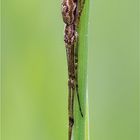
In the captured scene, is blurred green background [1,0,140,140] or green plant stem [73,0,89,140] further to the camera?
blurred green background [1,0,140,140]

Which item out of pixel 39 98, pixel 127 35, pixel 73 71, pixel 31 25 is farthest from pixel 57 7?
pixel 73 71

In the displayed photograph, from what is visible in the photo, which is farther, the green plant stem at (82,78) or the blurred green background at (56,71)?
the blurred green background at (56,71)

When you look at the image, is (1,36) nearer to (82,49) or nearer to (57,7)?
(57,7)

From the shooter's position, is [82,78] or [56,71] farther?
[56,71]
